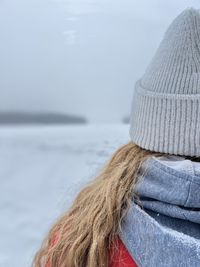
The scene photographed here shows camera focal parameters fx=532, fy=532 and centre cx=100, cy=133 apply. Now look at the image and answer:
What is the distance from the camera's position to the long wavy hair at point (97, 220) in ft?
2.87

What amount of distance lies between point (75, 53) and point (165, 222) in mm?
934

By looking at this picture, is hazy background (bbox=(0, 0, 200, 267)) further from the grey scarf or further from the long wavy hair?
the grey scarf

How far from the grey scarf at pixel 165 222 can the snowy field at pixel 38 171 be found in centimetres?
73

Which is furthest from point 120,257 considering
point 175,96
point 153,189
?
point 175,96

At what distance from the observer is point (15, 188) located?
1611 mm

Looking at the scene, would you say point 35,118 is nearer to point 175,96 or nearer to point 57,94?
point 57,94

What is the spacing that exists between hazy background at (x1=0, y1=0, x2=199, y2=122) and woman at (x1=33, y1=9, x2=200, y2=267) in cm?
59

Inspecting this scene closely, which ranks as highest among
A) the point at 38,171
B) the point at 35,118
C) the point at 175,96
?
the point at 175,96

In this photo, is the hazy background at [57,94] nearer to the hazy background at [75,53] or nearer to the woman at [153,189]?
the hazy background at [75,53]

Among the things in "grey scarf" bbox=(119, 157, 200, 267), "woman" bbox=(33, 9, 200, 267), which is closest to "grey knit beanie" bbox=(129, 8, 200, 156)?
"woman" bbox=(33, 9, 200, 267)

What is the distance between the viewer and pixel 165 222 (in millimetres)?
815

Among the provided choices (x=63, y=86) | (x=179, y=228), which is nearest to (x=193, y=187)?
(x=179, y=228)

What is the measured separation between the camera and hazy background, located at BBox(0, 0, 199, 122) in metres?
1.60

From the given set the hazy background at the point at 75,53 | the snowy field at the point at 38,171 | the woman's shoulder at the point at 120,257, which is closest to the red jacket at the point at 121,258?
the woman's shoulder at the point at 120,257
